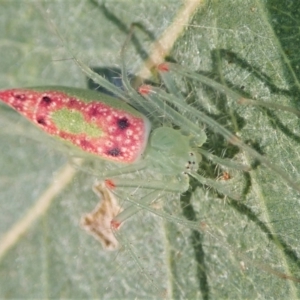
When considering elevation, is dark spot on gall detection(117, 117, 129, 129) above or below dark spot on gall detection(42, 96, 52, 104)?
above

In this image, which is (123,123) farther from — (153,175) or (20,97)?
(20,97)

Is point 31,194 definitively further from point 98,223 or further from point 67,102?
point 67,102

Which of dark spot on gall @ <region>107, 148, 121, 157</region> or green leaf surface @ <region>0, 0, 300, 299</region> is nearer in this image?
green leaf surface @ <region>0, 0, 300, 299</region>

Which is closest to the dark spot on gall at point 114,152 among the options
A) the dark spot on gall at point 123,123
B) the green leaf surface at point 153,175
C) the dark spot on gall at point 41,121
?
the dark spot on gall at point 123,123

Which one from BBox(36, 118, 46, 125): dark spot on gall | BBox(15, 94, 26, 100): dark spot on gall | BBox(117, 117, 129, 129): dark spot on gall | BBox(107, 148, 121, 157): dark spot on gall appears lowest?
BBox(36, 118, 46, 125): dark spot on gall

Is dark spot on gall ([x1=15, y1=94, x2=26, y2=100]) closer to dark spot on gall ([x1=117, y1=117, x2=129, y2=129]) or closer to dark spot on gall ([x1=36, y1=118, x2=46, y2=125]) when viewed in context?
dark spot on gall ([x1=36, y1=118, x2=46, y2=125])

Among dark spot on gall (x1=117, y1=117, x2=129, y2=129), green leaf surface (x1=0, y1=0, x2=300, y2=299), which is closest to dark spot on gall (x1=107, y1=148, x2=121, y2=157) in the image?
dark spot on gall (x1=117, y1=117, x2=129, y2=129)

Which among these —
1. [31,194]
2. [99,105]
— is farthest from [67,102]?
[31,194]
